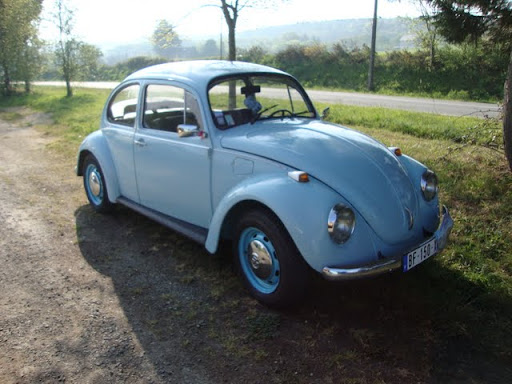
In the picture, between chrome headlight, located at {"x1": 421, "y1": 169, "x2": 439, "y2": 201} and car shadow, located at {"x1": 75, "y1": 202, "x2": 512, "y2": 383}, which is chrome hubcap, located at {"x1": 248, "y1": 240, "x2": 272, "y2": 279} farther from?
chrome headlight, located at {"x1": 421, "y1": 169, "x2": 439, "y2": 201}

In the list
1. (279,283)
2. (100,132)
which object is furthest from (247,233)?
(100,132)

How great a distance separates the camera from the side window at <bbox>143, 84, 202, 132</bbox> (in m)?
4.04

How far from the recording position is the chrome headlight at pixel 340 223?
9.49 feet

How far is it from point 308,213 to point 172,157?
1682mm

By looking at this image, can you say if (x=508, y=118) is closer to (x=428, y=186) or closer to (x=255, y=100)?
(x=428, y=186)

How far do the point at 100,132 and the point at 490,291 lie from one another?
14.4ft

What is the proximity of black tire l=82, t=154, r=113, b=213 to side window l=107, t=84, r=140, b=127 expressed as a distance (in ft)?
2.04

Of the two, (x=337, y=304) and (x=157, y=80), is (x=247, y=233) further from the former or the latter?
(x=157, y=80)

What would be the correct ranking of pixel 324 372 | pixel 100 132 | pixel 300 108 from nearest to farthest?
1. pixel 324 372
2. pixel 300 108
3. pixel 100 132

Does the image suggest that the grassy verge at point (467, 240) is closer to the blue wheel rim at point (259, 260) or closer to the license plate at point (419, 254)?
the blue wheel rim at point (259, 260)

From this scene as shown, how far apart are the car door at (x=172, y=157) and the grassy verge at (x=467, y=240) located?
2.31 ft

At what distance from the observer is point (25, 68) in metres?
19.8

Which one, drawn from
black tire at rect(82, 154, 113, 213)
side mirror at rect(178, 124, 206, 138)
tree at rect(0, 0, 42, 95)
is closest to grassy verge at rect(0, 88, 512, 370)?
side mirror at rect(178, 124, 206, 138)

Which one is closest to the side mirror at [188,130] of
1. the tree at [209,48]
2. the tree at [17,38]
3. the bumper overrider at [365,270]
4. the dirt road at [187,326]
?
the dirt road at [187,326]
